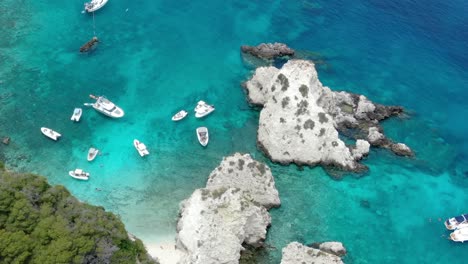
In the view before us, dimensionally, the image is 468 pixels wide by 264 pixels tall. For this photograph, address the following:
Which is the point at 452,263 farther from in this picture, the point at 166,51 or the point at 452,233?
the point at 166,51

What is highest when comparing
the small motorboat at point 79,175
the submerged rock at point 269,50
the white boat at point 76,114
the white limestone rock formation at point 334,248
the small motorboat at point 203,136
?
the submerged rock at point 269,50

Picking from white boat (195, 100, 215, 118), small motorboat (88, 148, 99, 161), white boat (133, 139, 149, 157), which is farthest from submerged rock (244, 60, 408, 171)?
small motorboat (88, 148, 99, 161)

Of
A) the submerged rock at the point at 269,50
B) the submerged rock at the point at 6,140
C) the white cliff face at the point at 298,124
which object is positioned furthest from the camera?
the submerged rock at the point at 269,50

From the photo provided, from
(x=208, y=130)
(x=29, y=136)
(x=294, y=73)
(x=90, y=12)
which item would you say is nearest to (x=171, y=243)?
(x=208, y=130)

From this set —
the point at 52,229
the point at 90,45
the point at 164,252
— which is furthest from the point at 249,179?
the point at 90,45

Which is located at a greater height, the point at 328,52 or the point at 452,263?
the point at 328,52

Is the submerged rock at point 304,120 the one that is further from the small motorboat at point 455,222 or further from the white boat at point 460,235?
the white boat at point 460,235

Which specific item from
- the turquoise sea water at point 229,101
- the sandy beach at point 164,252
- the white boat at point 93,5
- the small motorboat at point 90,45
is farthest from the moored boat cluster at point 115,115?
the white boat at point 93,5
